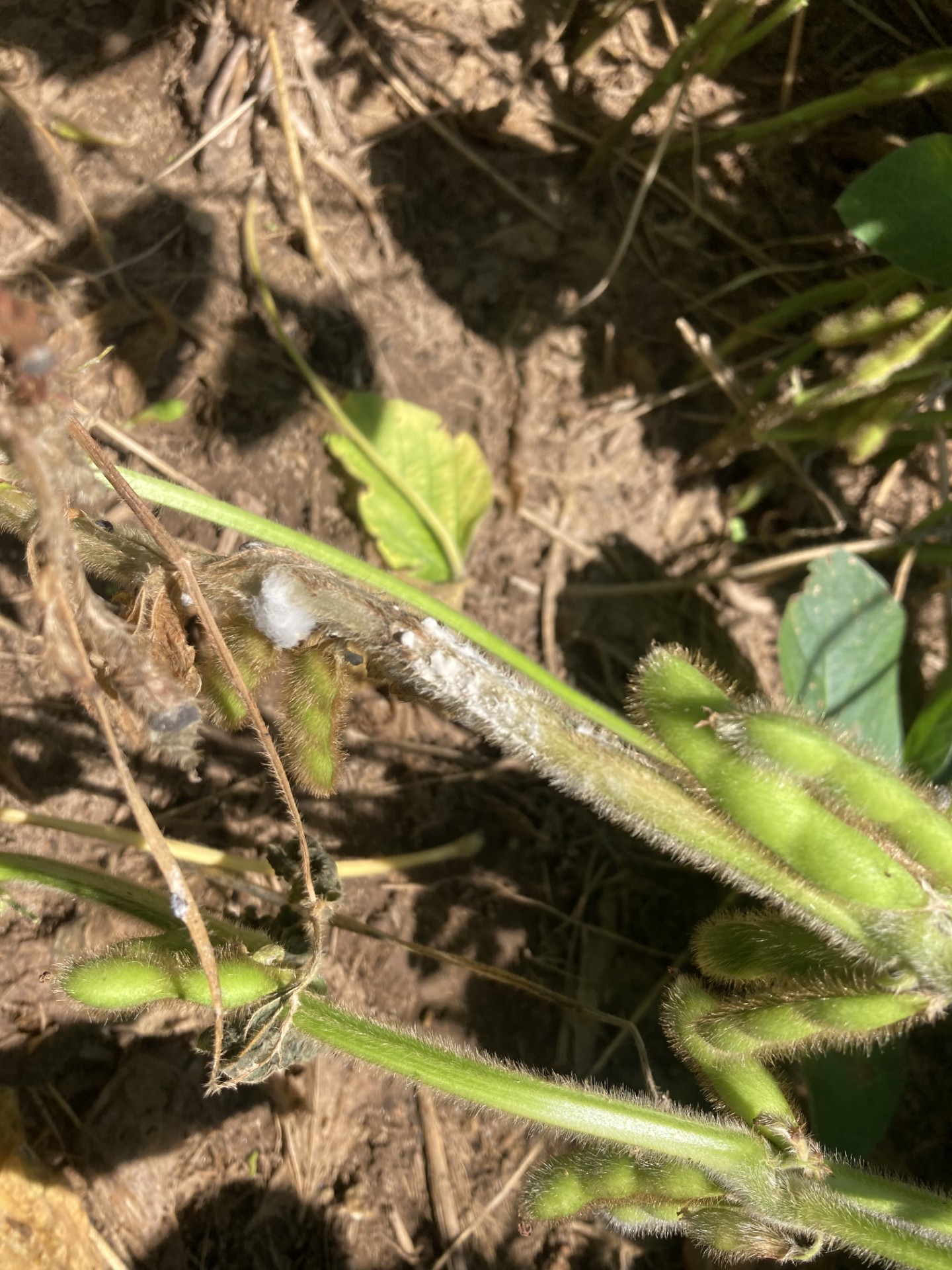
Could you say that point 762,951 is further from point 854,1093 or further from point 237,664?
point 237,664

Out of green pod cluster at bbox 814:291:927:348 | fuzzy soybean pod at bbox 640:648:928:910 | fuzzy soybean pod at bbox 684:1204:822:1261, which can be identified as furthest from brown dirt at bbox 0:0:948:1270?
fuzzy soybean pod at bbox 640:648:928:910

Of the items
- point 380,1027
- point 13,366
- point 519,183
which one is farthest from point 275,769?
point 519,183

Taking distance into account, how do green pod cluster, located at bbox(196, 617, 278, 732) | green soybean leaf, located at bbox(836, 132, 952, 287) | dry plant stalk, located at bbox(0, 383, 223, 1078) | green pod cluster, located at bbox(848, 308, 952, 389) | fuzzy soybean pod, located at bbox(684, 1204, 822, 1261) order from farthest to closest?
green pod cluster, located at bbox(848, 308, 952, 389), green soybean leaf, located at bbox(836, 132, 952, 287), green pod cluster, located at bbox(196, 617, 278, 732), fuzzy soybean pod, located at bbox(684, 1204, 822, 1261), dry plant stalk, located at bbox(0, 383, 223, 1078)

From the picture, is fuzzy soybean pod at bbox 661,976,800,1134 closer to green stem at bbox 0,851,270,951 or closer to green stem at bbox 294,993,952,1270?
green stem at bbox 294,993,952,1270

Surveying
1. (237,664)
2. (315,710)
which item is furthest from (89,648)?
(315,710)

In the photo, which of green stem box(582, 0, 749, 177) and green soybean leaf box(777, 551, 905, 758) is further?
green soybean leaf box(777, 551, 905, 758)
